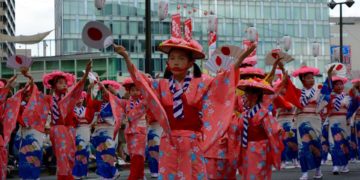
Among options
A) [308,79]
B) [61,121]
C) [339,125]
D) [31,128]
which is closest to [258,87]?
[61,121]

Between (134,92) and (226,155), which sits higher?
(134,92)

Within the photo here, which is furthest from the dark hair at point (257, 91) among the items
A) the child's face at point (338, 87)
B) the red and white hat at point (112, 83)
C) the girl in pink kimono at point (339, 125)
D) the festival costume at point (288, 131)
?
the festival costume at point (288, 131)

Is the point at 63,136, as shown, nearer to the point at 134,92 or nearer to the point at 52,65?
the point at 134,92

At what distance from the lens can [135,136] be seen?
12.4 metres

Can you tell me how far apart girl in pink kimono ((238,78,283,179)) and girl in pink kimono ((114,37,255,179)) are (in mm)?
1598

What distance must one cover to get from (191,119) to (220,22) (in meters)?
57.2

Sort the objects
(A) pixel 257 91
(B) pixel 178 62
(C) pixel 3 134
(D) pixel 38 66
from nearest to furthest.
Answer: (B) pixel 178 62, (A) pixel 257 91, (C) pixel 3 134, (D) pixel 38 66

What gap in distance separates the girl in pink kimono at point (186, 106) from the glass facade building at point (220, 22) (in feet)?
136

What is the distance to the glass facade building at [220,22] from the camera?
185ft

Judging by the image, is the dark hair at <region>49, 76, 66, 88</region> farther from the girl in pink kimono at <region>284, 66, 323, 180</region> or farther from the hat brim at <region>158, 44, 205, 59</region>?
the hat brim at <region>158, 44, 205, 59</region>

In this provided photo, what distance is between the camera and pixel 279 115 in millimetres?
16266

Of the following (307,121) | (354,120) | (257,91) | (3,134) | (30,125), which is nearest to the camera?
(257,91)

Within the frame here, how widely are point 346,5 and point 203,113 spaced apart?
874 inches

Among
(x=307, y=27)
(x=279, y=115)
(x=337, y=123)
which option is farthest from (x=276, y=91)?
(x=307, y=27)
